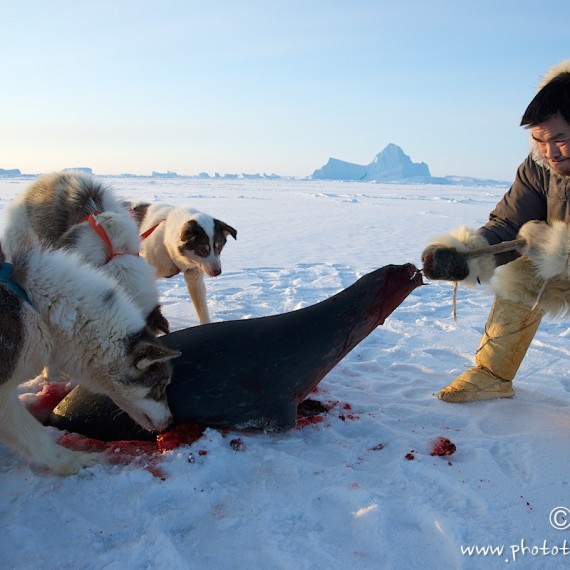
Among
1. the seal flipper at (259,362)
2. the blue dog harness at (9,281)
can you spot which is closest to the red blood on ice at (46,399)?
the seal flipper at (259,362)

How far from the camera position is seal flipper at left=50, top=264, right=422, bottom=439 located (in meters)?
2.99

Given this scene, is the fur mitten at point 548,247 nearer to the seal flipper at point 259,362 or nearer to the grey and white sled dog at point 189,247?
the seal flipper at point 259,362

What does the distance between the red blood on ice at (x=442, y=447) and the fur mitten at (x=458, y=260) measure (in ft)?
3.43

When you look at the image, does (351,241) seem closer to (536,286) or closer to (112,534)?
(536,286)

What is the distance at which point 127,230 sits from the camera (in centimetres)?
418

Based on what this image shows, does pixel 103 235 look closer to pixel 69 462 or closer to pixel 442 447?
pixel 69 462

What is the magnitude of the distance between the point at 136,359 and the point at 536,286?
8.59 ft

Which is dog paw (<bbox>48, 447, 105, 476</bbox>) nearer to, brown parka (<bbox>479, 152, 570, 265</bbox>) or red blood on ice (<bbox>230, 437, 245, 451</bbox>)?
red blood on ice (<bbox>230, 437, 245, 451</bbox>)

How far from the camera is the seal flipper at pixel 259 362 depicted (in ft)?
9.80

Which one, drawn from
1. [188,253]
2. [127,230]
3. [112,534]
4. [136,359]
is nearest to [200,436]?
[136,359]

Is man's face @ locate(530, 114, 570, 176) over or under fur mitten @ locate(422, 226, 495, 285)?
over

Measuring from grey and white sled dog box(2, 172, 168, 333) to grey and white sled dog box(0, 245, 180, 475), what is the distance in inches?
21.8

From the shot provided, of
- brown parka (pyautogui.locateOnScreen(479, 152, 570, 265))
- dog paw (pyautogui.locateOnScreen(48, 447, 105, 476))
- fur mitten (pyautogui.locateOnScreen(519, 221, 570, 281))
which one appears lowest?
dog paw (pyautogui.locateOnScreen(48, 447, 105, 476))

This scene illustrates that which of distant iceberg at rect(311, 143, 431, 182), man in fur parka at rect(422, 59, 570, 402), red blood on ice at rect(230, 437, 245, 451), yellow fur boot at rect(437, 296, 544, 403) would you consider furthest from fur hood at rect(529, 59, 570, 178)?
distant iceberg at rect(311, 143, 431, 182)
